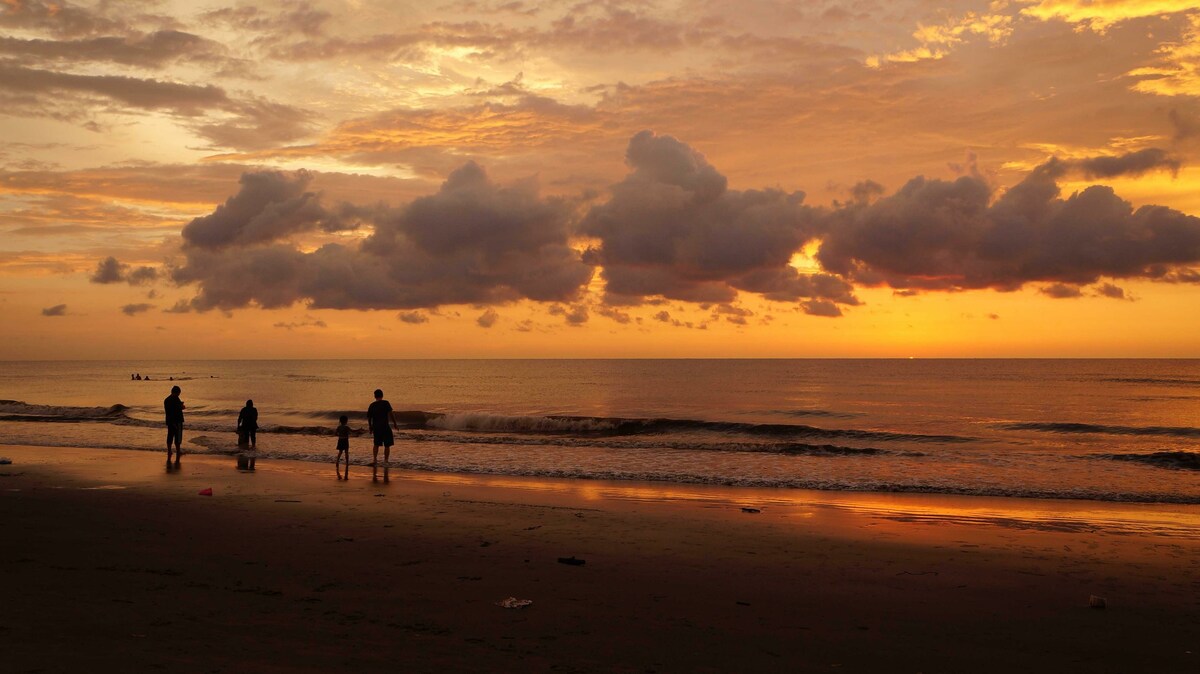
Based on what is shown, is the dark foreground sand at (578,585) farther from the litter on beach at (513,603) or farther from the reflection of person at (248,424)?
the reflection of person at (248,424)

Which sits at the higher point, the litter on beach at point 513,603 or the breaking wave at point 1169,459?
the litter on beach at point 513,603

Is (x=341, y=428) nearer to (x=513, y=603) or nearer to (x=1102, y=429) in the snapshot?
(x=513, y=603)

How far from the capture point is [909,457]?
97.0 feet

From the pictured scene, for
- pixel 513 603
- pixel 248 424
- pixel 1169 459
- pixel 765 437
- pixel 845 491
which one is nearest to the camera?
pixel 513 603

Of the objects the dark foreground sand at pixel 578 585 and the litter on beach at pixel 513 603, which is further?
the litter on beach at pixel 513 603

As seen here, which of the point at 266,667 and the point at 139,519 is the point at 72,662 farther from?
the point at 139,519

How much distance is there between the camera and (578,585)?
9.88 metres

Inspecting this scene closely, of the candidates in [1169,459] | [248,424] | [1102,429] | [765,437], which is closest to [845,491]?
[1169,459]

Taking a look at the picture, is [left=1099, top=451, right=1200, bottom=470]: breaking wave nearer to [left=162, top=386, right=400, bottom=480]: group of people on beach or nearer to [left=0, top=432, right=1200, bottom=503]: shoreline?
[left=0, top=432, right=1200, bottom=503]: shoreline

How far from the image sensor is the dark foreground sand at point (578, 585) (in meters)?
7.25

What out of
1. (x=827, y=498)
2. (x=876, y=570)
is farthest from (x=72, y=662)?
(x=827, y=498)

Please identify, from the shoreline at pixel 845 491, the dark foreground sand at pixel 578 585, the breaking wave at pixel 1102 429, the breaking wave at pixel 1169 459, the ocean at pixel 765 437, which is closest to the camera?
the dark foreground sand at pixel 578 585

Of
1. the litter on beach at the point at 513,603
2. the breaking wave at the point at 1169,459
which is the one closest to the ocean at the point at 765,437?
the breaking wave at the point at 1169,459

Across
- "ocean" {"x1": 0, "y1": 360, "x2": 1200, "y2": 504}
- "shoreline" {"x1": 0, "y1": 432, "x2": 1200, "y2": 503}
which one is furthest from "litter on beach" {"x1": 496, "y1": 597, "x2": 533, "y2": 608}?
"ocean" {"x1": 0, "y1": 360, "x2": 1200, "y2": 504}
